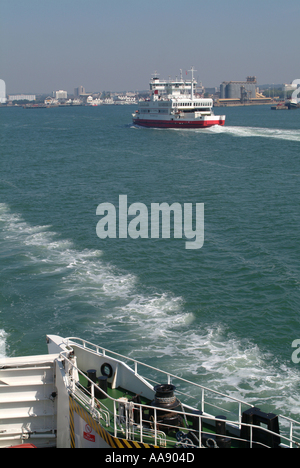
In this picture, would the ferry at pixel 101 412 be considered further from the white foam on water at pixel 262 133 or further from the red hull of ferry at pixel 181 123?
the red hull of ferry at pixel 181 123

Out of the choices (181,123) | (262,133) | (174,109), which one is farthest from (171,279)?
(174,109)

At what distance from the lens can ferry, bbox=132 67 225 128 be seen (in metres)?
108

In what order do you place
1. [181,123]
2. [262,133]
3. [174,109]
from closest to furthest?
1. [262,133]
2. [181,123]
3. [174,109]

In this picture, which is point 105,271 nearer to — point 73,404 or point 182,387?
point 182,387

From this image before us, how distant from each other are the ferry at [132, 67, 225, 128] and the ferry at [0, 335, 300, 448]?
324 ft

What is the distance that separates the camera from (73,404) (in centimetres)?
1166

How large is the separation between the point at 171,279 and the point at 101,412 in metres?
14.3

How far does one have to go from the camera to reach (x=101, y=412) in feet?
37.6

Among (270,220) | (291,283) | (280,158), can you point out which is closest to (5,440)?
(291,283)

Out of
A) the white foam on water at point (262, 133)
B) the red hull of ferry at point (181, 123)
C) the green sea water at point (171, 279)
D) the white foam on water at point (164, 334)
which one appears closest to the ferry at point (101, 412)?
the white foam on water at point (164, 334)

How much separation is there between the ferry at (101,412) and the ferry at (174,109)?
98.9 metres

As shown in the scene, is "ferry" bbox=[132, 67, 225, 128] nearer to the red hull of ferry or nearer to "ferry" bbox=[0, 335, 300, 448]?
the red hull of ferry

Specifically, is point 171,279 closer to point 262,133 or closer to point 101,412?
point 101,412

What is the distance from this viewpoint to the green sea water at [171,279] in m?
18.6
